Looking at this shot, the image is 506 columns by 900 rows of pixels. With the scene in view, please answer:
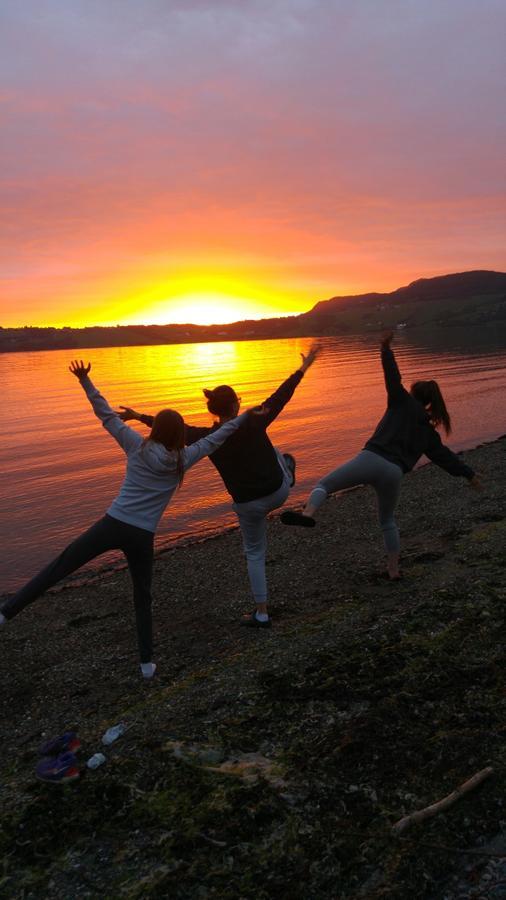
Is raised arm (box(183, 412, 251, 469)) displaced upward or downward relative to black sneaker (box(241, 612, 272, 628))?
upward

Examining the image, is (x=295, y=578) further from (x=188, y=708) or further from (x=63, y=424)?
(x=63, y=424)

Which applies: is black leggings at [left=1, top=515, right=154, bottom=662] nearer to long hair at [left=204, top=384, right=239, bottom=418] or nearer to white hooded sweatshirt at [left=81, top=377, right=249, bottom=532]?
white hooded sweatshirt at [left=81, top=377, right=249, bottom=532]

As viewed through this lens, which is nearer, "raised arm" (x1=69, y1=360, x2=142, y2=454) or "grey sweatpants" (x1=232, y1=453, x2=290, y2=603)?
"raised arm" (x1=69, y1=360, x2=142, y2=454)

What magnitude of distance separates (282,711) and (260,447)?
282cm

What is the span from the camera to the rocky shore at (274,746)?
11.8 feet

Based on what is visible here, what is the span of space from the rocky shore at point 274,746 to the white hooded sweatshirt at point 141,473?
1.97 meters

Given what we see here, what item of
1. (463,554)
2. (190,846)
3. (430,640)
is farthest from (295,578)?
(190,846)

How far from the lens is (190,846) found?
3.84 m

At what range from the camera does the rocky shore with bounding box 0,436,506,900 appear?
3598 millimetres

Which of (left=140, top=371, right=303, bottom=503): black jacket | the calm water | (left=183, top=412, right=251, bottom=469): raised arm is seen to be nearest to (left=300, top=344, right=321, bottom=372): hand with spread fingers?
(left=140, top=371, right=303, bottom=503): black jacket

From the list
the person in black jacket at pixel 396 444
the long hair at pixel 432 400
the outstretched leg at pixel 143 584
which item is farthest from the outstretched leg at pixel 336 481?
the outstretched leg at pixel 143 584

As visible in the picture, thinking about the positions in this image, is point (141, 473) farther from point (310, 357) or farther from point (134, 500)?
point (310, 357)

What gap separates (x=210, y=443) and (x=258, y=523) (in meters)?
1.47

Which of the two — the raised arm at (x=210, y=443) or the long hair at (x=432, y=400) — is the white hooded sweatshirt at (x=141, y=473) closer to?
the raised arm at (x=210, y=443)
